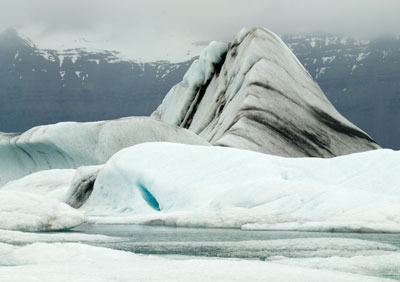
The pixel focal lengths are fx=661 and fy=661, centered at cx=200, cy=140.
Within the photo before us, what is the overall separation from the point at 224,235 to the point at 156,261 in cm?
506

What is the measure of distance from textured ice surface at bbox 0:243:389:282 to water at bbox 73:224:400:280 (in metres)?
1.15

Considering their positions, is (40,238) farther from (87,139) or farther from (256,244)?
(87,139)

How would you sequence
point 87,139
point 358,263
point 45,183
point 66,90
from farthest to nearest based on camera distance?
point 66,90
point 87,139
point 45,183
point 358,263

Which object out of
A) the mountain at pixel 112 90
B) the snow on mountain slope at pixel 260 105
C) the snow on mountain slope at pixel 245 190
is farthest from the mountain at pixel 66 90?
the snow on mountain slope at pixel 245 190

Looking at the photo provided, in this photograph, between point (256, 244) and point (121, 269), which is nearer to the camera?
point (121, 269)

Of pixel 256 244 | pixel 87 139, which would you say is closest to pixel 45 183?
pixel 87 139

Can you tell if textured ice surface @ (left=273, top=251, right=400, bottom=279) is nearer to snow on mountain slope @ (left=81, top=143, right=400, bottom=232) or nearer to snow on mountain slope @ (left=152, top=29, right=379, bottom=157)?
snow on mountain slope @ (left=81, top=143, right=400, bottom=232)

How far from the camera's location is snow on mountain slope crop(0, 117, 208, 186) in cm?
3231

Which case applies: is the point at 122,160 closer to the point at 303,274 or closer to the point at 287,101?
the point at 303,274

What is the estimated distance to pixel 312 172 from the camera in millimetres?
20219

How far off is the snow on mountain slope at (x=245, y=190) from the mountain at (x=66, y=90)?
6160 inches

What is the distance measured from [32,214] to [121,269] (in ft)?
27.2

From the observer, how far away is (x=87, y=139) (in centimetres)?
3244

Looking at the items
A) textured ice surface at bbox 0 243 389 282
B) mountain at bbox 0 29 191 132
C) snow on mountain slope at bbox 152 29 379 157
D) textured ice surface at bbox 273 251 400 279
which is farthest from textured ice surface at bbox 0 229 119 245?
mountain at bbox 0 29 191 132
